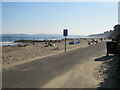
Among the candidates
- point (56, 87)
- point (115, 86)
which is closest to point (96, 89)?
point (115, 86)

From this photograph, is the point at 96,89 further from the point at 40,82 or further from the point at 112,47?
the point at 112,47

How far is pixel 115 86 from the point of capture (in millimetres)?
8492

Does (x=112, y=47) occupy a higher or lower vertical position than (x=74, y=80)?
higher

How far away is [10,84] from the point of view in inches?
355

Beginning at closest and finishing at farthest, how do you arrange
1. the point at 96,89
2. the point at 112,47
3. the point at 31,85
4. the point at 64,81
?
the point at 96,89 → the point at 31,85 → the point at 64,81 → the point at 112,47

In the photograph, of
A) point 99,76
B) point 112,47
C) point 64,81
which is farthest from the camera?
point 112,47

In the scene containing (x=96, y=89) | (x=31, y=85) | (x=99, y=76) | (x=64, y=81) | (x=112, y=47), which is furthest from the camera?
(x=112, y=47)

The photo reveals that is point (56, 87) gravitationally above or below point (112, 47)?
below

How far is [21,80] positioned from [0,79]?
114 centimetres

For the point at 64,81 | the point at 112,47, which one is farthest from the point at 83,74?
the point at 112,47

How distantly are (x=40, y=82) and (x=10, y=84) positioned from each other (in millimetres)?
1410

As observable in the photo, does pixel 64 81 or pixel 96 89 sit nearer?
pixel 96 89

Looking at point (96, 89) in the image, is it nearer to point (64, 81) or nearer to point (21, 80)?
point (64, 81)

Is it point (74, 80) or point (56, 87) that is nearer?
point (56, 87)
